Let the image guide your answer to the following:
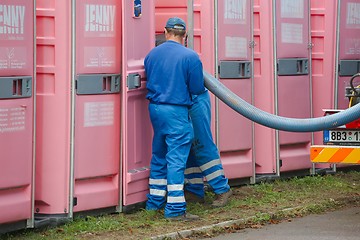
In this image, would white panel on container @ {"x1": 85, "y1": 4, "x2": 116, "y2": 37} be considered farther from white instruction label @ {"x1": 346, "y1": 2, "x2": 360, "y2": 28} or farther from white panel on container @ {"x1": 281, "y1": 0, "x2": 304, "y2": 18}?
white instruction label @ {"x1": 346, "y1": 2, "x2": 360, "y2": 28}

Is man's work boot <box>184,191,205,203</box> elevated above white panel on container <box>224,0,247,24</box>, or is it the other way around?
white panel on container <box>224,0,247,24</box>

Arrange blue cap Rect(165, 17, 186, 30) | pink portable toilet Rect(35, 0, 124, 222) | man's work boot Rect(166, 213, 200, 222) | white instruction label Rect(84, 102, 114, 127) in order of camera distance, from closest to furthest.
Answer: pink portable toilet Rect(35, 0, 124, 222)
white instruction label Rect(84, 102, 114, 127)
man's work boot Rect(166, 213, 200, 222)
blue cap Rect(165, 17, 186, 30)

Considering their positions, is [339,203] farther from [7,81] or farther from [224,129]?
[7,81]

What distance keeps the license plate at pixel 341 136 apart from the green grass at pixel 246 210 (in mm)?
733

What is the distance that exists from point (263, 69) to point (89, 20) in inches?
130

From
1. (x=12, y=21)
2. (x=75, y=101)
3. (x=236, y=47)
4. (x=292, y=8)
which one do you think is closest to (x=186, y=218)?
(x=75, y=101)

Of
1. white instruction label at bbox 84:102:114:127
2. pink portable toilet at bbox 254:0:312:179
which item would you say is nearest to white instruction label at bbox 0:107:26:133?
white instruction label at bbox 84:102:114:127

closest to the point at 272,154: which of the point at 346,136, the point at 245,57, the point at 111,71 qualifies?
the point at 245,57

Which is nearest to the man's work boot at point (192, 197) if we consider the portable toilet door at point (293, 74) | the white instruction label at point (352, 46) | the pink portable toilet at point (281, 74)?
the pink portable toilet at point (281, 74)

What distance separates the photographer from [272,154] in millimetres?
12828

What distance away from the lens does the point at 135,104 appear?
34.7 ft

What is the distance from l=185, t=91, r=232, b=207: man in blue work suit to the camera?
10.9 metres

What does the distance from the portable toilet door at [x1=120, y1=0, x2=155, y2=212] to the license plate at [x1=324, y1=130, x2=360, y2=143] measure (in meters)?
1.66

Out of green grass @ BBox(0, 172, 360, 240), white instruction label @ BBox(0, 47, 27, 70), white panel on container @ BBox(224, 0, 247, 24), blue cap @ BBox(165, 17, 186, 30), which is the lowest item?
green grass @ BBox(0, 172, 360, 240)
